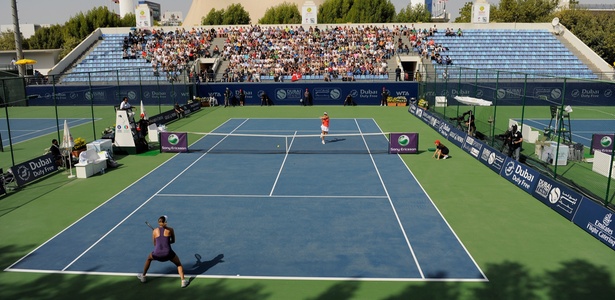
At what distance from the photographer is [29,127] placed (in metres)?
32.8

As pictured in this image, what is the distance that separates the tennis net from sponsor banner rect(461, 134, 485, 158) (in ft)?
12.8

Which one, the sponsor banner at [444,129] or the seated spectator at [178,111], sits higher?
the seated spectator at [178,111]

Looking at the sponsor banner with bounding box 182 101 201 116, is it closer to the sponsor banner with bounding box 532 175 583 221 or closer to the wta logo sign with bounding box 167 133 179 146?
the wta logo sign with bounding box 167 133 179 146

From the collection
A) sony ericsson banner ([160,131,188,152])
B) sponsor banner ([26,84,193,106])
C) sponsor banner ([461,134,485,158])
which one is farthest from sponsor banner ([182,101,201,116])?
sponsor banner ([461,134,485,158])

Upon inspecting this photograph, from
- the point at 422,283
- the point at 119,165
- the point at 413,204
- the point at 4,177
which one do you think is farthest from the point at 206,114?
the point at 422,283

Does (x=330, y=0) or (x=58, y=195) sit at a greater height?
(x=330, y=0)

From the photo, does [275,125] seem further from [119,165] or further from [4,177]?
[4,177]

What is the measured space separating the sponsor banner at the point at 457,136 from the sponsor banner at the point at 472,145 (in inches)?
19.2

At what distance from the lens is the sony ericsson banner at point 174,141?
2405 centimetres

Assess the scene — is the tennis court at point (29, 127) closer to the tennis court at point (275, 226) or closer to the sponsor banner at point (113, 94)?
the sponsor banner at point (113, 94)

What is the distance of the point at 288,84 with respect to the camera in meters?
43.9

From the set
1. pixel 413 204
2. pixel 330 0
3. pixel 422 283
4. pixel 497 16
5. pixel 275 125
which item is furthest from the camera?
pixel 330 0

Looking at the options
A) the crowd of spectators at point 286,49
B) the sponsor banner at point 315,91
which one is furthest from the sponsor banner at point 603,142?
the crowd of spectators at point 286,49

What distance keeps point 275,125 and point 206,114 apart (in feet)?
28.3
